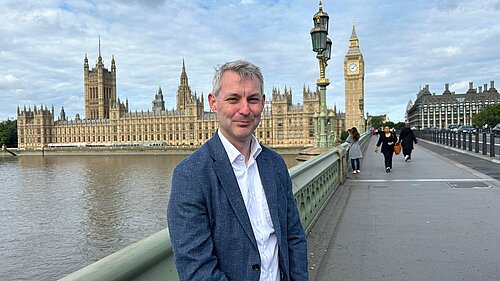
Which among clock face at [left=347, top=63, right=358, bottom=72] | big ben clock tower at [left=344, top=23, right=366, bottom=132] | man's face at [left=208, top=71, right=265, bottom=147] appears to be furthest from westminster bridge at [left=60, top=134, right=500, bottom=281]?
clock face at [left=347, top=63, right=358, bottom=72]

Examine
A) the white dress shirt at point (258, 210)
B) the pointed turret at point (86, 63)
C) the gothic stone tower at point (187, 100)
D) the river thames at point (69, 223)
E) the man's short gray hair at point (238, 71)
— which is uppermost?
the pointed turret at point (86, 63)

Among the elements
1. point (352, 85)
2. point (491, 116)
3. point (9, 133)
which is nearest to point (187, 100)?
point (352, 85)

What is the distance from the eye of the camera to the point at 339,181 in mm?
9430

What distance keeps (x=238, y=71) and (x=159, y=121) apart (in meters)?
111

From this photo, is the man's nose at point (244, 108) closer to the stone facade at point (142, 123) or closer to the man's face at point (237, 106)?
the man's face at point (237, 106)

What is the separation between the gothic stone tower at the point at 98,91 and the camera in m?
125

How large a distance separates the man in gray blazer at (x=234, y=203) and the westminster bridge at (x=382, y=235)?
318mm

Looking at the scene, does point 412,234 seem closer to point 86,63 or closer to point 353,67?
point 353,67

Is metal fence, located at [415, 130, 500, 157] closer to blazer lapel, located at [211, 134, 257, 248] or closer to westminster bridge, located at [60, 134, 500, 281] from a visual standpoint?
westminster bridge, located at [60, 134, 500, 281]

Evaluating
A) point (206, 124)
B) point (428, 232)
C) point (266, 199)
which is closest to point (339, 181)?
point (428, 232)

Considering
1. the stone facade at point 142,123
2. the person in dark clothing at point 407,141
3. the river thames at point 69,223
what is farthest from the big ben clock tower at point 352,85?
the person in dark clothing at point 407,141

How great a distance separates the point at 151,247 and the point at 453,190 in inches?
303

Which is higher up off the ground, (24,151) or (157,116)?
(157,116)

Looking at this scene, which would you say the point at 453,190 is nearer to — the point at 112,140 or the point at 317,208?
the point at 317,208
